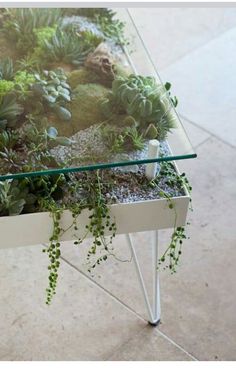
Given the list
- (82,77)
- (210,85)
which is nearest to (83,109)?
(82,77)

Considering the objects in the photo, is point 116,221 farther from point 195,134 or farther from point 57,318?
point 195,134

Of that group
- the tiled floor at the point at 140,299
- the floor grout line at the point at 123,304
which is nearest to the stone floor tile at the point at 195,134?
the tiled floor at the point at 140,299

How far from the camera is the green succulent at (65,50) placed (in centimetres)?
146

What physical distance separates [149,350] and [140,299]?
17cm

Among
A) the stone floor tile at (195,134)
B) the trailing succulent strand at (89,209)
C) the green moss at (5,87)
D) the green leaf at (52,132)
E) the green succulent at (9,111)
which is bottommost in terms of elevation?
the stone floor tile at (195,134)

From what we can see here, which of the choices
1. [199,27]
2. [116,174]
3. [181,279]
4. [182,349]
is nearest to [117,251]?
[181,279]

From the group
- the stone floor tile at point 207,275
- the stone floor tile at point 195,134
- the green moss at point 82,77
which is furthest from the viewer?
the stone floor tile at point 195,134

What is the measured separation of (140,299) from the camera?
1.72 m

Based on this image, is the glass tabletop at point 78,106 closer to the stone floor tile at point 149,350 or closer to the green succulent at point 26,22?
the green succulent at point 26,22

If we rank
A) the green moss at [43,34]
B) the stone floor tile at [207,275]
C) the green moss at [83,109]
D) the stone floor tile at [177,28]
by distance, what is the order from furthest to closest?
the stone floor tile at [177,28], the stone floor tile at [207,275], the green moss at [43,34], the green moss at [83,109]

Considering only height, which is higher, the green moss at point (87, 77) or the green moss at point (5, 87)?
the green moss at point (87, 77)

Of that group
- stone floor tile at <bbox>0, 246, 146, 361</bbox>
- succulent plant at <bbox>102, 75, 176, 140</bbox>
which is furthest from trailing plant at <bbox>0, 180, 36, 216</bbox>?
stone floor tile at <bbox>0, 246, 146, 361</bbox>

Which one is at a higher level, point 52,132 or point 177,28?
point 52,132

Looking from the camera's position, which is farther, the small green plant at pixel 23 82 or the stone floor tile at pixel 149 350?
the stone floor tile at pixel 149 350
